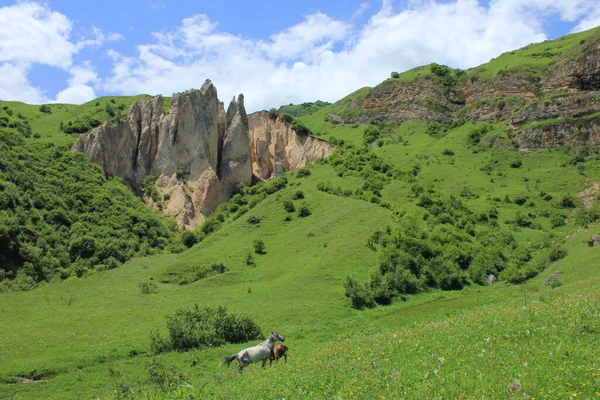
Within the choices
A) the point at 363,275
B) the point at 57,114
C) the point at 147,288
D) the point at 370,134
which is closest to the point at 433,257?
the point at 363,275

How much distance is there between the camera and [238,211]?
3620 inches

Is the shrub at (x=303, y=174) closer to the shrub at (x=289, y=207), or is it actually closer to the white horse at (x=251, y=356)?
the shrub at (x=289, y=207)

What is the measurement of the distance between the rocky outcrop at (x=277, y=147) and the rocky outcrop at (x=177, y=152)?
16341 millimetres

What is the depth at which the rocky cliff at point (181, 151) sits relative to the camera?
103 meters

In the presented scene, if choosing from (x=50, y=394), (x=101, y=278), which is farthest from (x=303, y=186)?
(x=50, y=394)

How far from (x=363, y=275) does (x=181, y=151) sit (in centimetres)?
6736

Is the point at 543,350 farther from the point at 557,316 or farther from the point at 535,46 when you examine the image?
the point at 535,46

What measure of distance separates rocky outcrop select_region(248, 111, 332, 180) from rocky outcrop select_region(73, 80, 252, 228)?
53.6 feet

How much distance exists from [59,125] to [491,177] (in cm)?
9482

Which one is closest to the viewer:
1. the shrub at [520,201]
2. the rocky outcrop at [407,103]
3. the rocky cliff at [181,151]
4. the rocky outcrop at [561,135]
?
the shrub at [520,201]

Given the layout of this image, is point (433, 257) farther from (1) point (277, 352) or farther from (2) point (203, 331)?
(1) point (277, 352)

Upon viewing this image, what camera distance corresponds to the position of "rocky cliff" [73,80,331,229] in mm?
102562

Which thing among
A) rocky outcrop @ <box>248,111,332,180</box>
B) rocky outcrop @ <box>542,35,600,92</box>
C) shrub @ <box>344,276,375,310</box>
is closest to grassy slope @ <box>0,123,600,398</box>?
shrub @ <box>344,276,375,310</box>

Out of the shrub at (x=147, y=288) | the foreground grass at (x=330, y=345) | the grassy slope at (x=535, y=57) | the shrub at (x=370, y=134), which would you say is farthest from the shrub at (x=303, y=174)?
the grassy slope at (x=535, y=57)
